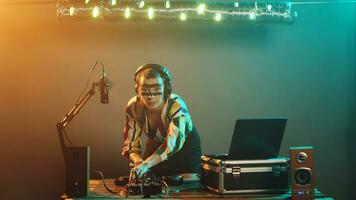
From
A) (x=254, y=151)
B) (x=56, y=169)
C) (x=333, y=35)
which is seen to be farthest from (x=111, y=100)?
(x=333, y=35)

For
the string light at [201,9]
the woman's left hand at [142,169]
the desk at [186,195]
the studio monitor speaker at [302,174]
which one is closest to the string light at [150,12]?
the string light at [201,9]

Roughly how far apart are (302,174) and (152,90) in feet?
3.32

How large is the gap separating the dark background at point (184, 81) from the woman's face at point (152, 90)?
852mm

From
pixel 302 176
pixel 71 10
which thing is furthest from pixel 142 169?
pixel 71 10

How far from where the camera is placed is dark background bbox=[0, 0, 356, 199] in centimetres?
368

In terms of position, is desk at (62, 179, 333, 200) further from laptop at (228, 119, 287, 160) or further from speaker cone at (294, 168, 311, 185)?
laptop at (228, 119, 287, 160)

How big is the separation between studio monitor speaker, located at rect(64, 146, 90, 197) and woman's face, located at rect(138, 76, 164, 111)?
1.88ft

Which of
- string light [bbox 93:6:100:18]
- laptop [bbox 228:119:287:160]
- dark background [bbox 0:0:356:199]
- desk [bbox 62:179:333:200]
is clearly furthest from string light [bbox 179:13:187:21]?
desk [bbox 62:179:333:200]

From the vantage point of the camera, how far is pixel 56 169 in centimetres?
367

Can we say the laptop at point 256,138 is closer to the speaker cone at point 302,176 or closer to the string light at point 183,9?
the speaker cone at point 302,176

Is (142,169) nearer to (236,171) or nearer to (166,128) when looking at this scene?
(166,128)

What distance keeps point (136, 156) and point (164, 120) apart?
0.92ft

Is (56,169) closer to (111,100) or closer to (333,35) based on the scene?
(111,100)

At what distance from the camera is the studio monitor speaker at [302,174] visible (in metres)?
2.40
